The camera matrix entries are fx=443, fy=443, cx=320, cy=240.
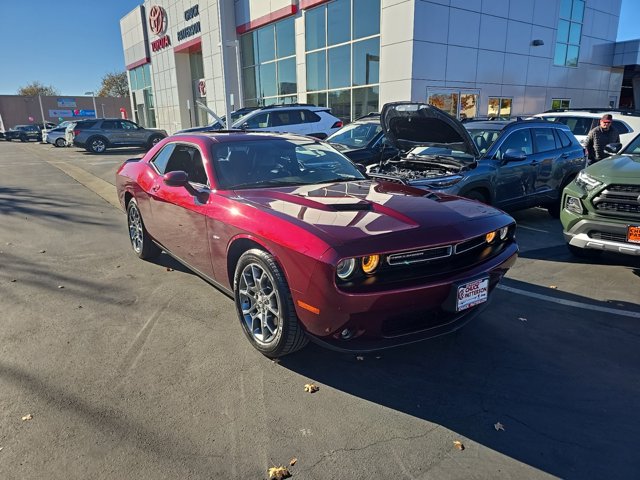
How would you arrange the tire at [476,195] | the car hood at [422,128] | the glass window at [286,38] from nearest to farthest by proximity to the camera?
1. the car hood at [422,128]
2. the tire at [476,195]
3. the glass window at [286,38]

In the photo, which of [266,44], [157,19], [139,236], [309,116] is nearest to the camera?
[139,236]

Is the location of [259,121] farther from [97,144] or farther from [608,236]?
[97,144]

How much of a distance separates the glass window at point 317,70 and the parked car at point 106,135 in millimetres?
10049

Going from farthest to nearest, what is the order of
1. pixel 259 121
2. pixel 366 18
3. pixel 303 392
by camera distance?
1. pixel 366 18
2. pixel 259 121
3. pixel 303 392

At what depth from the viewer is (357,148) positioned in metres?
9.05

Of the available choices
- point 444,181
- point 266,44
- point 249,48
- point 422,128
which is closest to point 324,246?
point 444,181

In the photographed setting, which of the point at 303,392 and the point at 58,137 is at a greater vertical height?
the point at 58,137

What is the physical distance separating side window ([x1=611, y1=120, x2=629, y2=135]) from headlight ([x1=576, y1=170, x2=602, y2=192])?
21.2 ft

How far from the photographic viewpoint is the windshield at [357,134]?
30.6 ft

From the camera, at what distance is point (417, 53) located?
15.2 meters

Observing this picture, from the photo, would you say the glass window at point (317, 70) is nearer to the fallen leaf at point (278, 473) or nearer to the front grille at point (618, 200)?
the front grille at point (618, 200)

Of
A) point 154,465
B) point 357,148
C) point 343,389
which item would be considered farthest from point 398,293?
point 357,148

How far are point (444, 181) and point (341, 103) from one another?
14.0 metres

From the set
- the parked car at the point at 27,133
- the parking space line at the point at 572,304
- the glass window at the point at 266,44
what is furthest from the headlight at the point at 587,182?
the parked car at the point at 27,133
